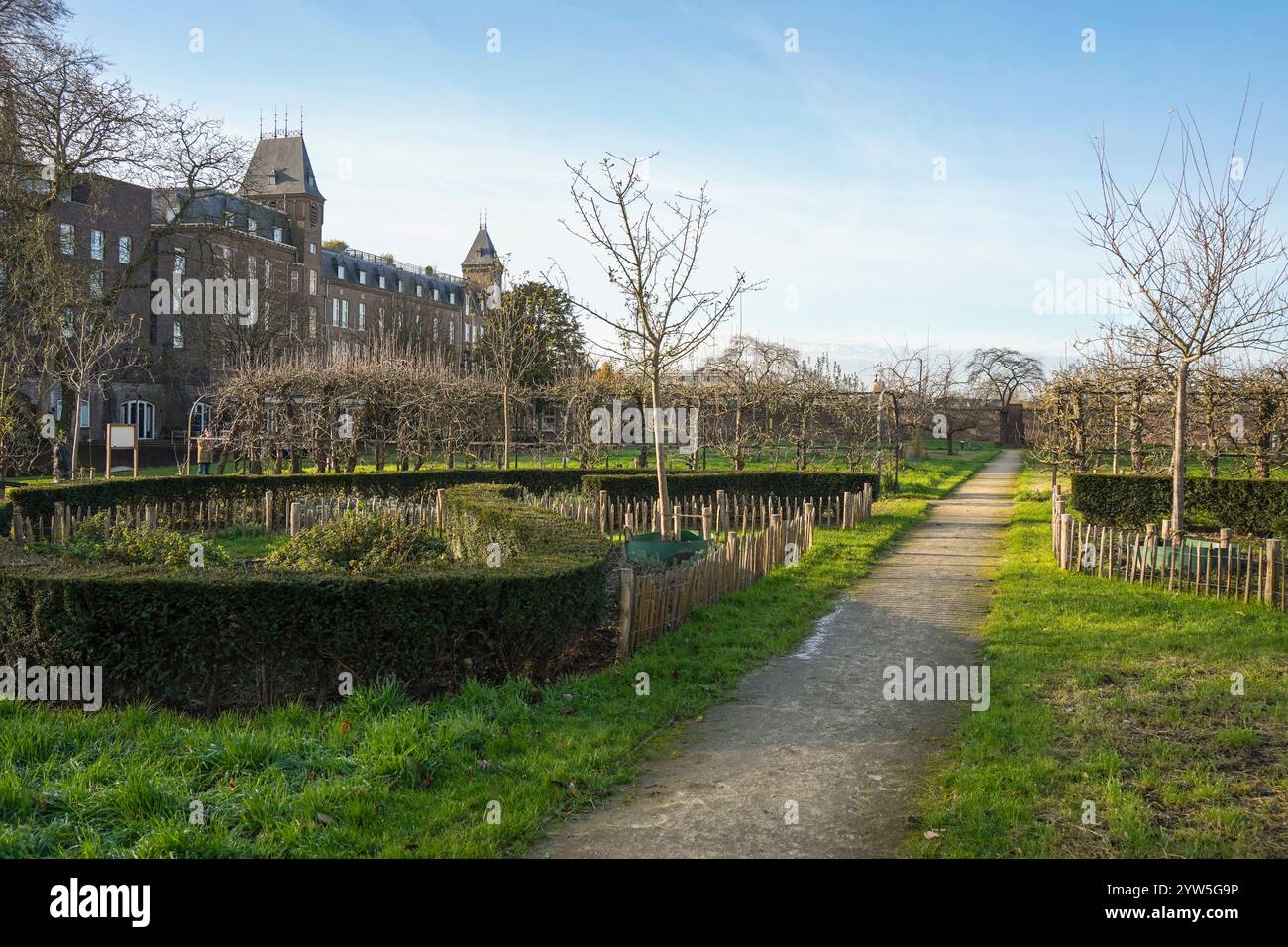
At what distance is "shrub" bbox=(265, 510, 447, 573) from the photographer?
9.55 m

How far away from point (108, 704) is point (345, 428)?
19.3 metres

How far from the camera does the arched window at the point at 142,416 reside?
4325cm

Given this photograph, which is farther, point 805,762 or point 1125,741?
point 1125,741

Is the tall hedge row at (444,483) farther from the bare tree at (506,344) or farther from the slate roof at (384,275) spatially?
the slate roof at (384,275)

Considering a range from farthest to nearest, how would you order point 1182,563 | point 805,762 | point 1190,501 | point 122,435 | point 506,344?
point 506,344
point 122,435
point 1190,501
point 1182,563
point 805,762

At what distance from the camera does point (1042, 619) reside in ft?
31.2

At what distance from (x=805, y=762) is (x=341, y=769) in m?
2.69

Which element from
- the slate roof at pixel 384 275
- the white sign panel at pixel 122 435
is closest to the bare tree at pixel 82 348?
the white sign panel at pixel 122 435

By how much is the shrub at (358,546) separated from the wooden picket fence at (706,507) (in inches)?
221

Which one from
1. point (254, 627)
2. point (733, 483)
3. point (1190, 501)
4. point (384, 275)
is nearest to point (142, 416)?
point (733, 483)

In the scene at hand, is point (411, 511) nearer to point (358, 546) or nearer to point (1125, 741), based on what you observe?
point (358, 546)

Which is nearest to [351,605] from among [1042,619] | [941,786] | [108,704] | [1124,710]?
[108,704]

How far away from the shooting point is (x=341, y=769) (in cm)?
533

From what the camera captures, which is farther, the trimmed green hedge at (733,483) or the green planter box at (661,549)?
the trimmed green hedge at (733,483)
